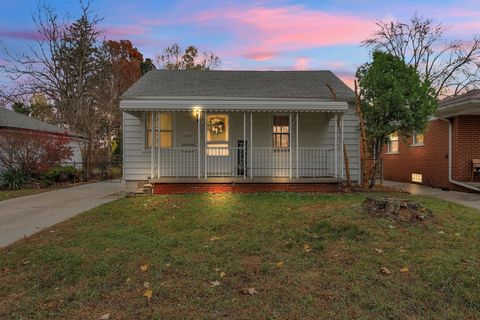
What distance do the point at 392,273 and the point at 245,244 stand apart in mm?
2049

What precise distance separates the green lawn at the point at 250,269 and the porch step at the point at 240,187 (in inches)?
172

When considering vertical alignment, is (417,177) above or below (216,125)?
below

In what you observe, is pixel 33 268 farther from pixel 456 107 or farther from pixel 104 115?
pixel 104 115

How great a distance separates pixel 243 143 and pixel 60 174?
30.3ft

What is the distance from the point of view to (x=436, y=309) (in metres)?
3.63

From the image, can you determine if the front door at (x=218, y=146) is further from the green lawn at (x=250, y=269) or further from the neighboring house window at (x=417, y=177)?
the neighboring house window at (x=417, y=177)

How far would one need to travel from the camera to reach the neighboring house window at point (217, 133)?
13.5m

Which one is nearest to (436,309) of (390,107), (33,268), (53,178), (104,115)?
(33,268)

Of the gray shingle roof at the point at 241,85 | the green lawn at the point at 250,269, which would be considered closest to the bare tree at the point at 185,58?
the gray shingle roof at the point at 241,85

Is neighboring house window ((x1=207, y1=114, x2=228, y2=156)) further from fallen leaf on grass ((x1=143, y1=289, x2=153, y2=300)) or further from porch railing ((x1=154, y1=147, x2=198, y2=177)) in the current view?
fallen leaf on grass ((x1=143, y1=289, x2=153, y2=300))

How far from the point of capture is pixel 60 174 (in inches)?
684

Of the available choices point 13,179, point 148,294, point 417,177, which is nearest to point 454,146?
point 417,177

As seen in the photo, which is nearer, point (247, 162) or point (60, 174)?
point (247, 162)

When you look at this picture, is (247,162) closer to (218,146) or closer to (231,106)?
(218,146)
